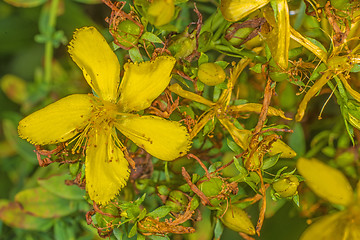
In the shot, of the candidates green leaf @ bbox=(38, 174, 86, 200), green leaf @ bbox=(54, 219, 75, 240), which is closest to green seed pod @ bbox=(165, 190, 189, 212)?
green leaf @ bbox=(38, 174, 86, 200)

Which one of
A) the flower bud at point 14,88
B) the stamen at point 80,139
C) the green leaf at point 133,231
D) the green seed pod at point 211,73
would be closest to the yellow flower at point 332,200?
the green seed pod at point 211,73

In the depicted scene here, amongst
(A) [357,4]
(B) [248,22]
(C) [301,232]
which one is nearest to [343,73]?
(A) [357,4]

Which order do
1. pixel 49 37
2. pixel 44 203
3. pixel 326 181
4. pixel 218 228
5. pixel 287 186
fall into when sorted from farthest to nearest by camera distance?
pixel 49 37 < pixel 44 203 < pixel 326 181 < pixel 218 228 < pixel 287 186

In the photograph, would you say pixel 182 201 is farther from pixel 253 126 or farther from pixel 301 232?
pixel 301 232

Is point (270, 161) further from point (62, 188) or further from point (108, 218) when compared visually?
point (62, 188)

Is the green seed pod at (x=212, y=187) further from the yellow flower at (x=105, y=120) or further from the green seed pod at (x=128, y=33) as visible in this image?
the green seed pod at (x=128, y=33)

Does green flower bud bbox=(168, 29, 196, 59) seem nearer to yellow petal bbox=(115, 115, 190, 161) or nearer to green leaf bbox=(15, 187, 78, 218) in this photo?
yellow petal bbox=(115, 115, 190, 161)

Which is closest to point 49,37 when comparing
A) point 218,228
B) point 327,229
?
point 218,228
